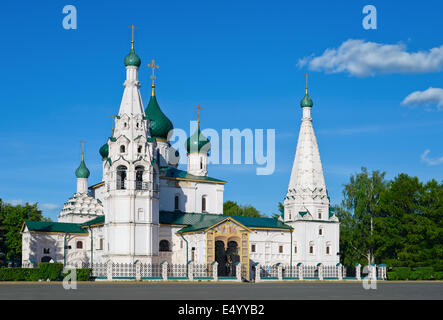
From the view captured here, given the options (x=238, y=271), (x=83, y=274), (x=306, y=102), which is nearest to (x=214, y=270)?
(x=238, y=271)

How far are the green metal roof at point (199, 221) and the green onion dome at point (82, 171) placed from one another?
13979 mm

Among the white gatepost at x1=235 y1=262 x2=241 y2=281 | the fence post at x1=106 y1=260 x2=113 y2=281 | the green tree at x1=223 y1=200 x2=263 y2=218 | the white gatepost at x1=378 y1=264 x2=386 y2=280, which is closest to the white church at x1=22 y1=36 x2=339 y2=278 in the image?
the white gatepost at x1=235 y1=262 x2=241 y2=281

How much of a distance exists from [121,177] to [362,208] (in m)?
25.3

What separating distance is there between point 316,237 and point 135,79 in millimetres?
22017

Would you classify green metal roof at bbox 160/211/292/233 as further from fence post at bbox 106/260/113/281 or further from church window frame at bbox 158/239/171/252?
fence post at bbox 106/260/113/281

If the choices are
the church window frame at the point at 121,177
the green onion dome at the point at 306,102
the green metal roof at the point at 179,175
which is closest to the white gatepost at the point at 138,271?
the church window frame at the point at 121,177

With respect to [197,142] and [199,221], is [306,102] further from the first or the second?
[199,221]

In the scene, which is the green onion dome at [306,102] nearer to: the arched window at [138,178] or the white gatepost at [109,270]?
the arched window at [138,178]

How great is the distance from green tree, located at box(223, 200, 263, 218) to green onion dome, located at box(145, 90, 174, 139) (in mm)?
29054

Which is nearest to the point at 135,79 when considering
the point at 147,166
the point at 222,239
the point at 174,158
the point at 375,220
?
the point at 147,166

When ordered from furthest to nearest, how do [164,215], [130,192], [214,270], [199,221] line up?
[164,215] < [199,221] < [130,192] < [214,270]

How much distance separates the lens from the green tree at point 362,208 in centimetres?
6228

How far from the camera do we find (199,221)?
178 feet
